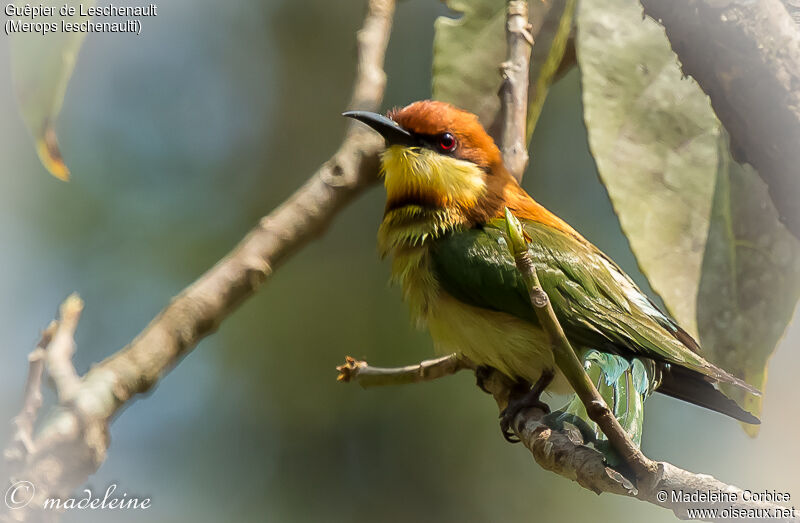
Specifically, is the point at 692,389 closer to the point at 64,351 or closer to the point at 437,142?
the point at 437,142

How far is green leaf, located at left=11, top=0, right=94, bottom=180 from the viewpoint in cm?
114

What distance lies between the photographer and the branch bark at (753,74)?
1131 mm

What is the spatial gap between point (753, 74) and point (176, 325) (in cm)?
85

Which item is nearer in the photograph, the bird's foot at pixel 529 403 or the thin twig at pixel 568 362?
the thin twig at pixel 568 362

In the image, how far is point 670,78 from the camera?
4.40 feet

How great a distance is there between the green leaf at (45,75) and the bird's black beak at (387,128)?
1.63ft

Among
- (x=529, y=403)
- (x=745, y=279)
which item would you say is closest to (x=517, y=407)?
(x=529, y=403)

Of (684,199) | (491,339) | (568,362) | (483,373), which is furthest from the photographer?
(483,373)

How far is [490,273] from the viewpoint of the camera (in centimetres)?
149

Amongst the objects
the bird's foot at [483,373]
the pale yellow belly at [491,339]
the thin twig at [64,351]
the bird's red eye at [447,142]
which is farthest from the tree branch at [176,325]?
the bird's foot at [483,373]

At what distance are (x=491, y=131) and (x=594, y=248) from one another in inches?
12.6

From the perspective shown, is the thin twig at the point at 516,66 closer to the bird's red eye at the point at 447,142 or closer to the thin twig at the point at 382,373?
the bird's red eye at the point at 447,142

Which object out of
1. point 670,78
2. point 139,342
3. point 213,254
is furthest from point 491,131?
point 213,254

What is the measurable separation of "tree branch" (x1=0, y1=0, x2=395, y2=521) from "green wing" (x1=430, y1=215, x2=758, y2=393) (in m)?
0.23
